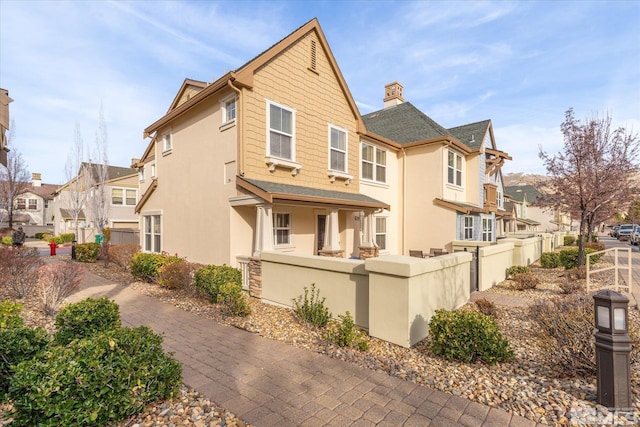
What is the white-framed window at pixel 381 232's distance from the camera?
16.2 m

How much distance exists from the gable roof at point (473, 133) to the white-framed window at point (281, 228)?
45.6 ft

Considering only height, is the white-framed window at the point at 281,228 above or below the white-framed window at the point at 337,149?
below

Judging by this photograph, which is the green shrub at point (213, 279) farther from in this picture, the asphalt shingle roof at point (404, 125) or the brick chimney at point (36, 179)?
the brick chimney at point (36, 179)

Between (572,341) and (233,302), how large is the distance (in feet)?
20.6

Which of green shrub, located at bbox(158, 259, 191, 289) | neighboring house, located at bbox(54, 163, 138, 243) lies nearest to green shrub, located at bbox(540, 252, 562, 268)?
green shrub, located at bbox(158, 259, 191, 289)

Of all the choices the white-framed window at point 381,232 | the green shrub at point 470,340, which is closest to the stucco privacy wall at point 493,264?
the white-framed window at point 381,232

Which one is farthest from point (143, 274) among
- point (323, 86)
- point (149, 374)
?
point (323, 86)

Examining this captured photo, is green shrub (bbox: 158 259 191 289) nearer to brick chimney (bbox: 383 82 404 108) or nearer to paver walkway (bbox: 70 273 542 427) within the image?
paver walkway (bbox: 70 273 542 427)

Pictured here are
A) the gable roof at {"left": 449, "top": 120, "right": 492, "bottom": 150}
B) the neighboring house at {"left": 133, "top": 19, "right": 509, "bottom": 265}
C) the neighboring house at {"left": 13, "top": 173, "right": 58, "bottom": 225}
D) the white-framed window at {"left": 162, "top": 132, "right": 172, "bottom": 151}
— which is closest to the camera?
the neighboring house at {"left": 133, "top": 19, "right": 509, "bottom": 265}

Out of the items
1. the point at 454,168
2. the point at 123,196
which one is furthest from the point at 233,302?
the point at 123,196

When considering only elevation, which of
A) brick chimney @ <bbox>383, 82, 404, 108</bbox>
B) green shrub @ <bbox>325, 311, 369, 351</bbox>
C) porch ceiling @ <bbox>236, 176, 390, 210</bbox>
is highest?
brick chimney @ <bbox>383, 82, 404, 108</bbox>

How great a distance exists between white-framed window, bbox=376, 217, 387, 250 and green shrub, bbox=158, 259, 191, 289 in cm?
987

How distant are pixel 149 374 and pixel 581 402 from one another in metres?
5.09

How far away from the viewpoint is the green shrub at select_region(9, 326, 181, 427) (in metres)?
2.78
